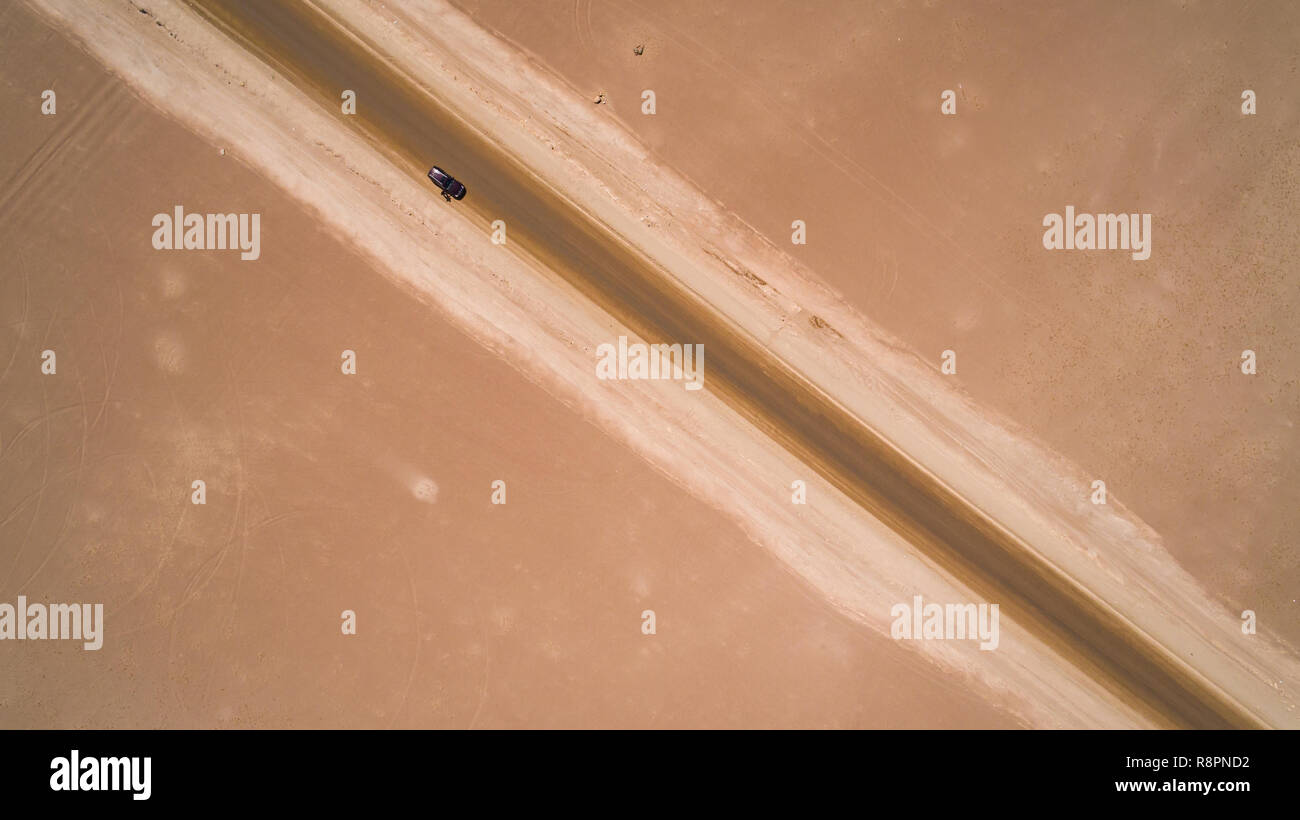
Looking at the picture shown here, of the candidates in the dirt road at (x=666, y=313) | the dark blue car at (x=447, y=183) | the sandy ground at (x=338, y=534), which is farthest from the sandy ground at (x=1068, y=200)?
the sandy ground at (x=338, y=534)

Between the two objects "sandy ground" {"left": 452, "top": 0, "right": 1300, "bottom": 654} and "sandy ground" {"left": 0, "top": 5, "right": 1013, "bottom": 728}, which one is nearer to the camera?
"sandy ground" {"left": 0, "top": 5, "right": 1013, "bottom": 728}

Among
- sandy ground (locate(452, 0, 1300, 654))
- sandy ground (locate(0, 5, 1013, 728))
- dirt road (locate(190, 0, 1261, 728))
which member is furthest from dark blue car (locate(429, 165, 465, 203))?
sandy ground (locate(452, 0, 1300, 654))

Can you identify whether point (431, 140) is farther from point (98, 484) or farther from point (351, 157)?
point (98, 484)

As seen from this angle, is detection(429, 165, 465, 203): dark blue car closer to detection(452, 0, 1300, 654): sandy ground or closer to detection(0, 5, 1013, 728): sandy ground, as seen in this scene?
detection(0, 5, 1013, 728): sandy ground

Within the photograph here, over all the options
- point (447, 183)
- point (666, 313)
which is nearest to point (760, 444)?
point (666, 313)

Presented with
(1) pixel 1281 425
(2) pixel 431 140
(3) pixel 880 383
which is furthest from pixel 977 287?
(2) pixel 431 140

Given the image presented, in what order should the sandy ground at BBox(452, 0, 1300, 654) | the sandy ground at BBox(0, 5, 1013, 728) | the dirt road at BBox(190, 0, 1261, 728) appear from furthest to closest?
the dirt road at BBox(190, 0, 1261, 728)
the sandy ground at BBox(452, 0, 1300, 654)
the sandy ground at BBox(0, 5, 1013, 728)

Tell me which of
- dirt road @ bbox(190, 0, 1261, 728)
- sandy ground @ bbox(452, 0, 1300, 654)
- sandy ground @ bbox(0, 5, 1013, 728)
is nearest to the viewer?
sandy ground @ bbox(0, 5, 1013, 728)

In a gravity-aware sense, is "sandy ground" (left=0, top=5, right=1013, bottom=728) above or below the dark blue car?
below
